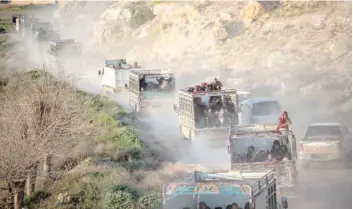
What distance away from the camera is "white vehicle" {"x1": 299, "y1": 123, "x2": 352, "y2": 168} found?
28.8 metres

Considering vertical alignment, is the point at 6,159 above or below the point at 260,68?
below

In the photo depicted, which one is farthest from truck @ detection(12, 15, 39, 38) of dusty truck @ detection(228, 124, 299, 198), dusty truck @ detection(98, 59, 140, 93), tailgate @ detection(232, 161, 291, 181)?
tailgate @ detection(232, 161, 291, 181)

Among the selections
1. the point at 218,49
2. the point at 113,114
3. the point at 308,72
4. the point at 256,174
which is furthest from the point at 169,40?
the point at 256,174

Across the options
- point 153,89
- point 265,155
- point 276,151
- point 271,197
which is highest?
point 153,89

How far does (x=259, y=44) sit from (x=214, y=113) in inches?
928

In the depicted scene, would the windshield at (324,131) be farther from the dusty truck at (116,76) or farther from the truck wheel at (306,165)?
the dusty truck at (116,76)

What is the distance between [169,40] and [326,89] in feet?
81.2

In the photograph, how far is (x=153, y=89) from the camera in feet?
136

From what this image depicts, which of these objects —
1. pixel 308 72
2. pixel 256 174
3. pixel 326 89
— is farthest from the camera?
pixel 308 72

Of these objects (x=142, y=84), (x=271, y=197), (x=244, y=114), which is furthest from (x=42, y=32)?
(x=271, y=197)

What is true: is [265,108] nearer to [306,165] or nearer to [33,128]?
[306,165]

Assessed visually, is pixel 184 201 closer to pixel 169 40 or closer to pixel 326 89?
pixel 326 89

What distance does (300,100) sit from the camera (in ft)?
148

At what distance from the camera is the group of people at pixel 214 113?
3353cm
